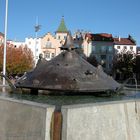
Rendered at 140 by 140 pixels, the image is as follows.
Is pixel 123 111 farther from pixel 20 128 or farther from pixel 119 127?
pixel 20 128

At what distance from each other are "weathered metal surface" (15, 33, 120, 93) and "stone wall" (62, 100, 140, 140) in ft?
6.21

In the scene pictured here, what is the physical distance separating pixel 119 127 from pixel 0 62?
5149 centimetres

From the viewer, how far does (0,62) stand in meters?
57.3

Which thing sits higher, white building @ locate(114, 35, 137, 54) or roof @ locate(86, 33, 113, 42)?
roof @ locate(86, 33, 113, 42)

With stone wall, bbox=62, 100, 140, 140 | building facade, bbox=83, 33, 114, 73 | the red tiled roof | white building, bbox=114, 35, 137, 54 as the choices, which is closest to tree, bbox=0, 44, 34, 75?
building facade, bbox=83, 33, 114, 73

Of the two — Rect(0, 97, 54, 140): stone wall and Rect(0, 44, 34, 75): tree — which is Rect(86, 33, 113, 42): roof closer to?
Rect(0, 44, 34, 75): tree

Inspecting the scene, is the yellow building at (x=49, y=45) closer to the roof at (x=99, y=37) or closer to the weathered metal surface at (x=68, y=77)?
the roof at (x=99, y=37)

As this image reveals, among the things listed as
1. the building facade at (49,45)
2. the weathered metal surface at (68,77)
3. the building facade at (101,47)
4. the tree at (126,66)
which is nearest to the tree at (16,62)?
the tree at (126,66)

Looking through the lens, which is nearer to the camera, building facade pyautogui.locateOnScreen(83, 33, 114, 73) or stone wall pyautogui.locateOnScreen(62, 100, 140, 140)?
stone wall pyautogui.locateOnScreen(62, 100, 140, 140)

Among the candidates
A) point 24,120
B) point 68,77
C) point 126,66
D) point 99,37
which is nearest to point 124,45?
point 99,37

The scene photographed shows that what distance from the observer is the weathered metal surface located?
9242mm

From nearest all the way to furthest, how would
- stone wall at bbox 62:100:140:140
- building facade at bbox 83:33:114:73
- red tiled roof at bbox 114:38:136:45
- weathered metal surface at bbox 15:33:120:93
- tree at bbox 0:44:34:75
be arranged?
stone wall at bbox 62:100:140:140
weathered metal surface at bbox 15:33:120:93
tree at bbox 0:44:34:75
building facade at bbox 83:33:114:73
red tiled roof at bbox 114:38:136:45

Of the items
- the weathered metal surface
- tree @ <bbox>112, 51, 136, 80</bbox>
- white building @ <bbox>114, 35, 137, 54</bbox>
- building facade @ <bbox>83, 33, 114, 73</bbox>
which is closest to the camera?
the weathered metal surface

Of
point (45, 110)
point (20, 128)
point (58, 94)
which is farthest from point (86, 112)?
point (58, 94)
